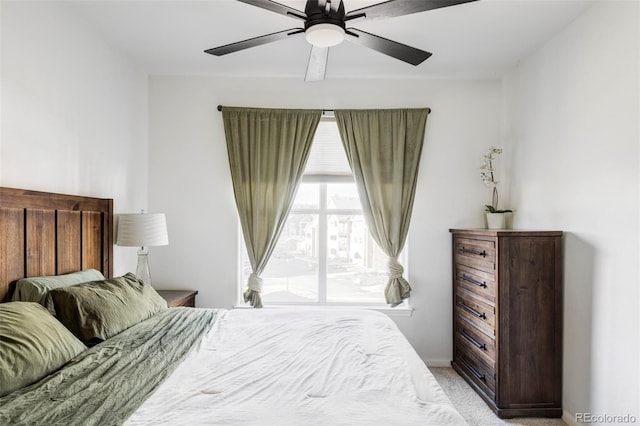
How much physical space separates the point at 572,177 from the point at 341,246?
1.94m

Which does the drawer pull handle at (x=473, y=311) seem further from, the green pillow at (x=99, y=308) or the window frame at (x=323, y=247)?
the green pillow at (x=99, y=308)

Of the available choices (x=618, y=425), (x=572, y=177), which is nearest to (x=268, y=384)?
(x=618, y=425)

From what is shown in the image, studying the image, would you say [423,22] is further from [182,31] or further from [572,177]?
[182,31]

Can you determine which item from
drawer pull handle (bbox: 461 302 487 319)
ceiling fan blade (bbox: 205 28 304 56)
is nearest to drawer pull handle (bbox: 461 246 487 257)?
drawer pull handle (bbox: 461 302 487 319)

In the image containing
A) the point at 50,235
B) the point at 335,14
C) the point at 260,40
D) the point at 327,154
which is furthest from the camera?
the point at 327,154

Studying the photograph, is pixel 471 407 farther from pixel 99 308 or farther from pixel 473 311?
pixel 99 308

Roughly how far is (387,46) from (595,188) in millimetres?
1553

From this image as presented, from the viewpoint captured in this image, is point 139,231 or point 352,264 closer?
point 139,231

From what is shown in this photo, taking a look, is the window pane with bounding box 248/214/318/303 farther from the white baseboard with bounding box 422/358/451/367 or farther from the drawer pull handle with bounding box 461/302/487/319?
the drawer pull handle with bounding box 461/302/487/319

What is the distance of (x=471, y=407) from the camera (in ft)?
8.95

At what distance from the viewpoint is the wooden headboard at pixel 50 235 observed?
72.9 inches

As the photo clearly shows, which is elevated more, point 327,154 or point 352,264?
point 327,154

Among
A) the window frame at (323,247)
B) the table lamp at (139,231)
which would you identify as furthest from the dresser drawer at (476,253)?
the table lamp at (139,231)

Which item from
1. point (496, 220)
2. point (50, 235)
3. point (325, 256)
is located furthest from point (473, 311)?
point (50, 235)
